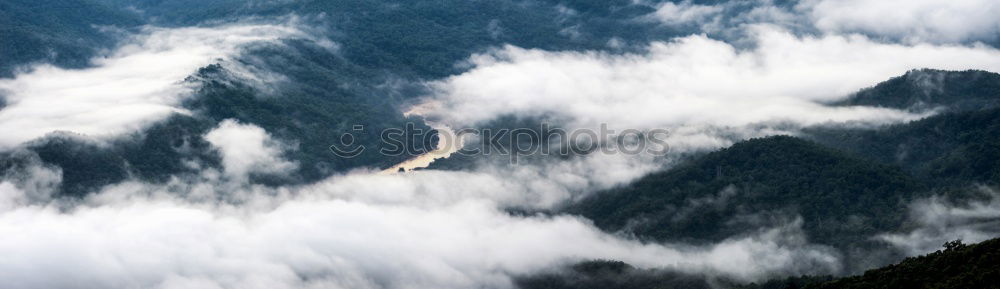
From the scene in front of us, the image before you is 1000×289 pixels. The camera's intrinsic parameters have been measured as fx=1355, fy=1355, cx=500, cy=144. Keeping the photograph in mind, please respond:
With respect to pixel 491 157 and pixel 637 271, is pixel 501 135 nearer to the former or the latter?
pixel 491 157

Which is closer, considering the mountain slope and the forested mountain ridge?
the mountain slope

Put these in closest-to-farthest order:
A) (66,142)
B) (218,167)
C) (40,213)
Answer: (40,213), (66,142), (218,167)

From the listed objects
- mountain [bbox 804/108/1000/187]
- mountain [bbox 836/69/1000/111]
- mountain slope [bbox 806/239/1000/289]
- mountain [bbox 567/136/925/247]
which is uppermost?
mountain [bbox 836/69/1000/111]

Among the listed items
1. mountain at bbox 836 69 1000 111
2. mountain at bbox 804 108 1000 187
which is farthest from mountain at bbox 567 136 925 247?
mountain at bbox 836 69 1000 111

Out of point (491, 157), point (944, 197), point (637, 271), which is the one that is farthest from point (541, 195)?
point (944, 197)

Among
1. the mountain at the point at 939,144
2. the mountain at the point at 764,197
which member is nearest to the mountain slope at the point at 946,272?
the mountain at the point at 764,197

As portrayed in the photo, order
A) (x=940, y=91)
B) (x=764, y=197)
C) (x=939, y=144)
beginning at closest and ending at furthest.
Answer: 1. (x=764, y=197)
2. (x=939, y=144)
3. (x=940, y=91)

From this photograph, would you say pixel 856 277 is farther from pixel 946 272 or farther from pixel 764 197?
pixel 764 197

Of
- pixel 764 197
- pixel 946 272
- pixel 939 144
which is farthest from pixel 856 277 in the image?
pixel 939 144

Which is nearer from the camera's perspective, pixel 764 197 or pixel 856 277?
pixel 856 277

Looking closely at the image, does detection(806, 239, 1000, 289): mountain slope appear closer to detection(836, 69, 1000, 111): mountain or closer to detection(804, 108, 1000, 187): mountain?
detection(804, 108, 1000, 187): mountain

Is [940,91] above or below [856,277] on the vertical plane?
above
